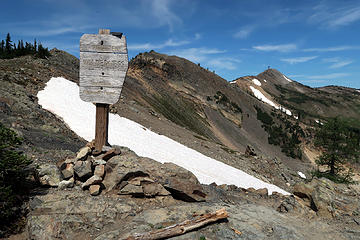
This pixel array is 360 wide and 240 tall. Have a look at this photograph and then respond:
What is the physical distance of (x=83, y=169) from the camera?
7184mm

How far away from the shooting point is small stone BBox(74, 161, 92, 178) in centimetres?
713

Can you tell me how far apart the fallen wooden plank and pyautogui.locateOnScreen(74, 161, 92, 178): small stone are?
3024mm

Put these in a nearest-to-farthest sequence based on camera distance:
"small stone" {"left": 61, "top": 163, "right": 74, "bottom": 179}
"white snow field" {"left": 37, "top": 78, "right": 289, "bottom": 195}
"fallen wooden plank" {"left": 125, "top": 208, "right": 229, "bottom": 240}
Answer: "fallen wooden plank" {"left": 125, "top": 208, "right": 229, "bottom": 240}, "small stone" {"left": 61, "top": 163, "right": 74, "bottom": 179}, "white snow field" {"left": 37, "top": 78, "right": 289, "bottom": 195}

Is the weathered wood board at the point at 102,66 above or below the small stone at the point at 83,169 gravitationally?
above

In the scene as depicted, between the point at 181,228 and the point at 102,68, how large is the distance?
18.0 feet

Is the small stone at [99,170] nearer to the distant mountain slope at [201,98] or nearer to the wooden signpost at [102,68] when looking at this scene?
the wooden signpost at [102,68]

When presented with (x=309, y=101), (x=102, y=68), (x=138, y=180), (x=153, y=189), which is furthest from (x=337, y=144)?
(x=309, y=101)

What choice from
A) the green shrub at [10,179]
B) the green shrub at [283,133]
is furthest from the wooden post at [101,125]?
the green shrub at [283,133]

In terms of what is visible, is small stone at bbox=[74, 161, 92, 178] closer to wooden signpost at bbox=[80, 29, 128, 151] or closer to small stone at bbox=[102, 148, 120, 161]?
small stone at bbox=[102, 148, 120, 161]

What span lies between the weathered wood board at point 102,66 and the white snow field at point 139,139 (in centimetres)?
1145

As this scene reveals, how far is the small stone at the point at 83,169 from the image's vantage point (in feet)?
23.4

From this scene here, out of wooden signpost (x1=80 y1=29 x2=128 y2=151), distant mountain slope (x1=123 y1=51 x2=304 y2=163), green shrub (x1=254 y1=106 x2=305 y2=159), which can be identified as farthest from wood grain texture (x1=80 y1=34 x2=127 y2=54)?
green shrub (x1=254 y1=106 x2=305 y2=159)

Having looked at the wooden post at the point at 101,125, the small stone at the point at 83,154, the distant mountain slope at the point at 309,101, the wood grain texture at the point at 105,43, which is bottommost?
the small stone at the point at 83,154

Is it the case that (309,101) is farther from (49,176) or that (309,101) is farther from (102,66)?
(49,176)
